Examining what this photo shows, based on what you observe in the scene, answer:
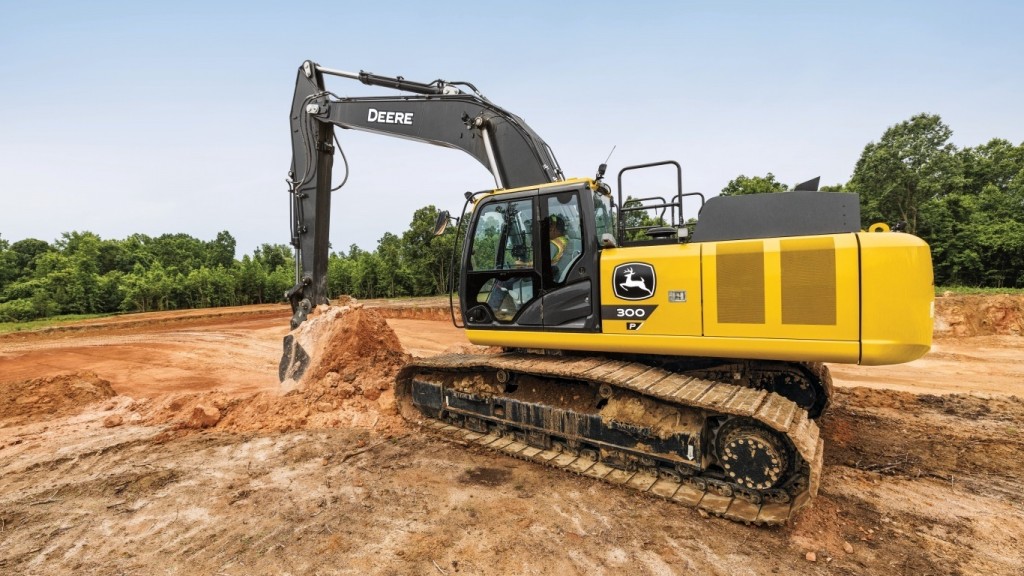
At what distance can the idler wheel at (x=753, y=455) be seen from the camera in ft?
11.4

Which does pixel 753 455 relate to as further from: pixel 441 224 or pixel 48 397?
pixel 48 397

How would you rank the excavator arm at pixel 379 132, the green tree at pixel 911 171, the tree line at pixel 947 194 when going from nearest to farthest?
1. the excavator arm at pixel 379 132
2. the tree line at pixel 947 194
3. the green tree at pixel 911 171

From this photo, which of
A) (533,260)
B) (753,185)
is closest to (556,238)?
(533,260)

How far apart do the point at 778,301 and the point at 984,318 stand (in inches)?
553

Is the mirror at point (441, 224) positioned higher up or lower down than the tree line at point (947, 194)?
lower down

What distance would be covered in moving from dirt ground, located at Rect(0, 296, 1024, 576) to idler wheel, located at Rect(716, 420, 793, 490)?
0.36 meters

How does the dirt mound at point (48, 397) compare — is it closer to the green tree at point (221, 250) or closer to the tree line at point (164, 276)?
the tree line at point (164, 276)

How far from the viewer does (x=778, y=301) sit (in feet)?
12.1

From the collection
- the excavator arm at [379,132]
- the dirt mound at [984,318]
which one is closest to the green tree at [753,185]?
the dirt mound at [984,318]

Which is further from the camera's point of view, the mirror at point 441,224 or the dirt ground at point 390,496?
the mirror at point 441,224

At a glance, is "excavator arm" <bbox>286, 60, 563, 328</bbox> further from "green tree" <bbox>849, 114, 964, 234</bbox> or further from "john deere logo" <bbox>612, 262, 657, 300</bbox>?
"green tree" <bbox>849, 114, 964, 234</bbox>

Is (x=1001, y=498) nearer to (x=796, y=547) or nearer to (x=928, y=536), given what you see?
(x=928, y=536)

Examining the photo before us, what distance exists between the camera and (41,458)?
192 inches

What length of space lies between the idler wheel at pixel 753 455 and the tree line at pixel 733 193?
15.3 meters
